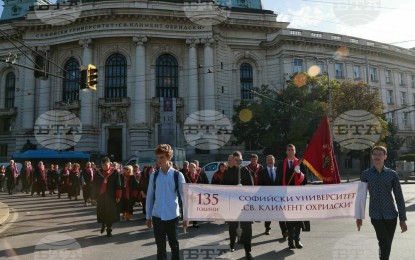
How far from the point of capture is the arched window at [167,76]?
142ft

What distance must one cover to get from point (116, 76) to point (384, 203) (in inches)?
1594

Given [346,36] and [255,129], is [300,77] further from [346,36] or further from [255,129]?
[346,36]

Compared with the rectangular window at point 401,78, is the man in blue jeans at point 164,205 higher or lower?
lower

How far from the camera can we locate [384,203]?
5566 millimetres

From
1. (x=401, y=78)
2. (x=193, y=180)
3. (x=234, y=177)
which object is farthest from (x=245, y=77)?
(x=234, y=177)

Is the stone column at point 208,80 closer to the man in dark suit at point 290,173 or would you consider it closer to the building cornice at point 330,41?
the building cornice at point 330,41

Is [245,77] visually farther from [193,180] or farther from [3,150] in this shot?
[193,180]

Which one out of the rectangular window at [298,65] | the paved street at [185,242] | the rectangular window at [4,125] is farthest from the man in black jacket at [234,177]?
the rectangular window at [4,125]

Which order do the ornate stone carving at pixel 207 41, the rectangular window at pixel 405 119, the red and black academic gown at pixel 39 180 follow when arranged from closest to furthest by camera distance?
the red and black academic gown at pixel 39 180, the ornate stone carving at pixel 207 41, the rectangular window at pixel 405 119

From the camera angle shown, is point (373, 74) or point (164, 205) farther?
point (373, 74)

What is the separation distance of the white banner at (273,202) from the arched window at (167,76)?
3655cm

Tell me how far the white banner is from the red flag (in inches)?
46.6

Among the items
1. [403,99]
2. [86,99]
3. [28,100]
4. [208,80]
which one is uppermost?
[208,80]

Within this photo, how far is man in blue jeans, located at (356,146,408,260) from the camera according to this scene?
546cm
